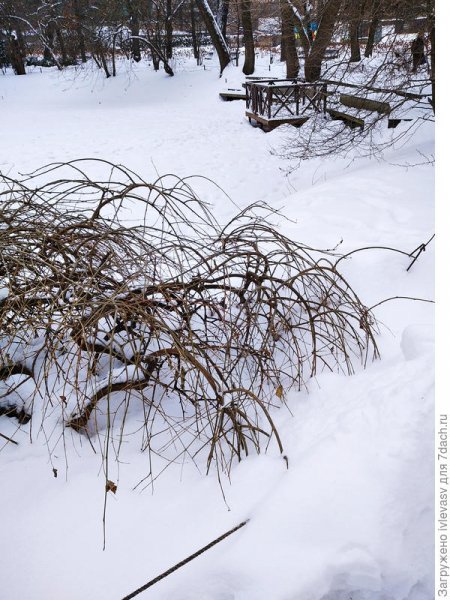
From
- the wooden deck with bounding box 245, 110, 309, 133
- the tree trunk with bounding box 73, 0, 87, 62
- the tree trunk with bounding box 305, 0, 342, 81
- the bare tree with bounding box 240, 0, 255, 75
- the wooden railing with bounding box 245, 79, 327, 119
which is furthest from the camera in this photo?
the tree trunk with bounding box 73, 0, 87, 62

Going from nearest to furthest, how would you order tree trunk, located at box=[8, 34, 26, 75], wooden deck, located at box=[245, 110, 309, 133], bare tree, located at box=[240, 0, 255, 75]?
wooden deck, located at box=[245, 110, 309, 133], bare tree, located at box=[240, 0, 255, 75], tree trunk, located at box=[8, 34, 26, 75]

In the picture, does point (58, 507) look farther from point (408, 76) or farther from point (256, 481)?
point (408, 76)

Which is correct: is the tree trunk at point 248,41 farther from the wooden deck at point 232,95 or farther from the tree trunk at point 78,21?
the tree trunk at point 78,21

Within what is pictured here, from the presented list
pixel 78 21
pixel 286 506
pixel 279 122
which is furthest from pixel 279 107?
pixel 78 21

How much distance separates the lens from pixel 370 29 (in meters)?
6.98

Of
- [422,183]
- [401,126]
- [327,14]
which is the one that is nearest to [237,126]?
[401,126]

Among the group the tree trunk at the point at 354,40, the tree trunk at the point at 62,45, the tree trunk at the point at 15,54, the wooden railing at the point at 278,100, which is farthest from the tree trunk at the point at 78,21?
the tree trunk at the point at 354,40

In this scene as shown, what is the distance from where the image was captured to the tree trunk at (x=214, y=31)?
1797cm

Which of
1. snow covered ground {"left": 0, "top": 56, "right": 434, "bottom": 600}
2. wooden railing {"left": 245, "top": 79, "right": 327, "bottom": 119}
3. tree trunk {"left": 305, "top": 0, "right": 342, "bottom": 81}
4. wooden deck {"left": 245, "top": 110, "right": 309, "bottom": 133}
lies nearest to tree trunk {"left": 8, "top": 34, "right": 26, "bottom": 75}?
wooden railing {"left": 245, "top": 79, "right": 327, "bottom": 119}

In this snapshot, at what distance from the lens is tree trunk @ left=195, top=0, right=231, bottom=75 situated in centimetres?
1797

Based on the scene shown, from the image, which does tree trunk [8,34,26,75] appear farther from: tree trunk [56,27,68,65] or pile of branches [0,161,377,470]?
pile of branches [0,161,377,470]

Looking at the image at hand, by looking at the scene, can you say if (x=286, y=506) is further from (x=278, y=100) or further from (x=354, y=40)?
(x=278, y=100)

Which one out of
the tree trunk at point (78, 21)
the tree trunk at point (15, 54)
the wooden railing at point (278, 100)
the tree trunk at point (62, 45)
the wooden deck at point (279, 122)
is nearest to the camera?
A: the wooden railing at point (278, 100)

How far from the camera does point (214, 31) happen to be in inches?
742
